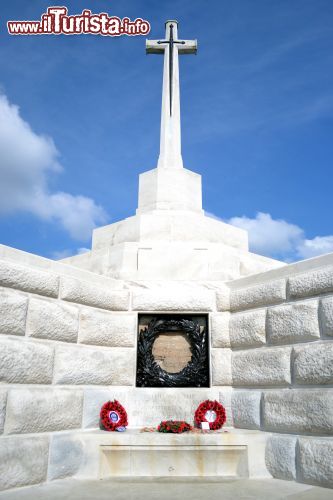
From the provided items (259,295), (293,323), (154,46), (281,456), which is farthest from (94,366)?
(154,46)

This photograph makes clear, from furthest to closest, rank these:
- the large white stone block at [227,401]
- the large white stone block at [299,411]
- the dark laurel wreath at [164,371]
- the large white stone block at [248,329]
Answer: the dark laurel wreath at [164,371] → the large white stone block at [227,401] → the large white stone block at [248,329] → the large white stone block at [299,411]

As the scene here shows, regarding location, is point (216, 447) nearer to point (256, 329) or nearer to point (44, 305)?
point (256, 329)

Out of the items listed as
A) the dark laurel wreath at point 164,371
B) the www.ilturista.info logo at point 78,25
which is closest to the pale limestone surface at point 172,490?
the dark laurel wreath at point 164,371

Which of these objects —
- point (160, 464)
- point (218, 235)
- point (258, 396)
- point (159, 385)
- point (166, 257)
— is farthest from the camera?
point (218, 235)

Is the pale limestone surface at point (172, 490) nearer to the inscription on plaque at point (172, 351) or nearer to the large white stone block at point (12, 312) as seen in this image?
the inscription on plaque at point (172, 351)

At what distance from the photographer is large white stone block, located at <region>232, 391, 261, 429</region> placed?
286 inches

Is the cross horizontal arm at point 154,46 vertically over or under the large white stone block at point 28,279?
over

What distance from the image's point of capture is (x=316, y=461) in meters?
6.05

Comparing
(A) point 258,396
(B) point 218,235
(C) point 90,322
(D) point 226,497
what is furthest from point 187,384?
(B) point 218,235

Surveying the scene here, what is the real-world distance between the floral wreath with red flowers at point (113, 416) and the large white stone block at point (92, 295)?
1.67 m

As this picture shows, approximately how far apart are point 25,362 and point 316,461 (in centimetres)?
430

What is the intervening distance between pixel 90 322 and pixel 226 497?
11.5ft

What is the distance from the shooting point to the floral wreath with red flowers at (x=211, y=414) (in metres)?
7.25

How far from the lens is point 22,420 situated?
616 cm
